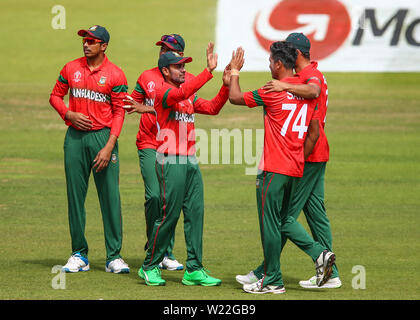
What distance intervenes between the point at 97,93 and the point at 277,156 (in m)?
2.26

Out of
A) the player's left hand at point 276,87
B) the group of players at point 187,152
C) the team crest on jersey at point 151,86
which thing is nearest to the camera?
the player's left hand at point 276,87

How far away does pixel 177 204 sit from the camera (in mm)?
8297

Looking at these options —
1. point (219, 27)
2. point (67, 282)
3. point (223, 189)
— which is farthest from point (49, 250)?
point (219, 27)

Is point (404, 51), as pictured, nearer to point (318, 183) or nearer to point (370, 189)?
point (370, 189)

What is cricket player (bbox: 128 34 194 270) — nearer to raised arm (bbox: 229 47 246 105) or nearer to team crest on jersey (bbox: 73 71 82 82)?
team crest on jersey (bbox: 73 71 82 82)

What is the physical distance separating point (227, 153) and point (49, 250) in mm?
6302

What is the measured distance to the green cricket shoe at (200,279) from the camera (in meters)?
8.38

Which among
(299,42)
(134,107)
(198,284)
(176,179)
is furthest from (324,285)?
(134,107)

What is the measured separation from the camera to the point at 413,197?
13188 mm

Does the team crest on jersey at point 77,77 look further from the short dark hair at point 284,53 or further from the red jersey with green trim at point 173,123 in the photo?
the short dark hair at point 284,53

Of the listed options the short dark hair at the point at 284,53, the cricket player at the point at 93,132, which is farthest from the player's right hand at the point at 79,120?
the short dark hair at the point at 284,53

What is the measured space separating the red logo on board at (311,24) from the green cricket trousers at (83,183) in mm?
10392

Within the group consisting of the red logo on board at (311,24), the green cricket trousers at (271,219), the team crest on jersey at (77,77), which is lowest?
the green cricket trousers at (271,219)

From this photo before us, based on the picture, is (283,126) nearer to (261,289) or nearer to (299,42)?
(299,42)
